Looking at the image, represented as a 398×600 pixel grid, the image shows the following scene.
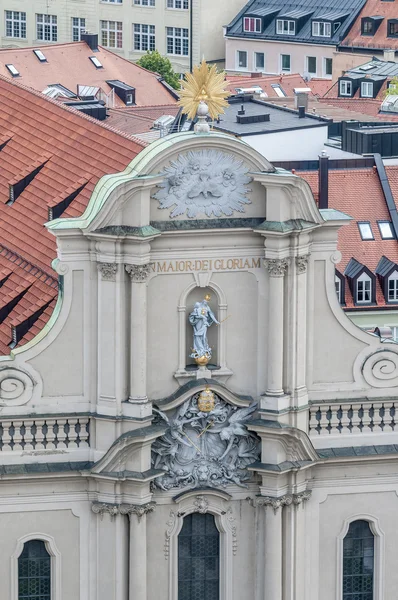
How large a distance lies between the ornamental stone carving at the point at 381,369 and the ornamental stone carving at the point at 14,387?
372 inches

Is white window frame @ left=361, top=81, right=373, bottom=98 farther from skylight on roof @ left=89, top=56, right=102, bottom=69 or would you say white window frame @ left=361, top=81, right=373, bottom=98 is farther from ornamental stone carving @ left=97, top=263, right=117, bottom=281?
ornamental stone carving @ left=97, top=263, right=117, bottom=281

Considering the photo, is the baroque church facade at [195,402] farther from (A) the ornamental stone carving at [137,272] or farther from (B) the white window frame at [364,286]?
(B) the white window frame at [364,286]

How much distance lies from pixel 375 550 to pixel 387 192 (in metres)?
51.4

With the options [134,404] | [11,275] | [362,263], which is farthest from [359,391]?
[362,263]

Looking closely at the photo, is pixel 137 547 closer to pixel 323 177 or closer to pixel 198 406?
pixel 198 406

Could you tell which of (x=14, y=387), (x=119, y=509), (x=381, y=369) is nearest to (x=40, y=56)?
(x=381, y=369)

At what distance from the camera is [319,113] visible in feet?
507

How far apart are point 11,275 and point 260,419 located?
434 inches

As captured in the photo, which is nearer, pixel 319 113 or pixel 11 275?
pixel 11 275

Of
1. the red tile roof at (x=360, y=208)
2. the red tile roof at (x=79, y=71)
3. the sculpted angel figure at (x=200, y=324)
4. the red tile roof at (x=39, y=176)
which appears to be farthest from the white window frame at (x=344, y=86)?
the sculpted angel figure at (x=200, y=324)

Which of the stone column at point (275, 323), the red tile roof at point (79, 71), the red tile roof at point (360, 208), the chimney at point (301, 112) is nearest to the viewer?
the stone column at point (275, 323)

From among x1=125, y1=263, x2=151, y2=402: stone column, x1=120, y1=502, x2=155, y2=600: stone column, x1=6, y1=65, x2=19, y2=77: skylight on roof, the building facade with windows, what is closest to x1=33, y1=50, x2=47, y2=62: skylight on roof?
x1=6, y1=65, x2=19, y2=77: skylight on roof

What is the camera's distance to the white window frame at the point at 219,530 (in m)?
75.0

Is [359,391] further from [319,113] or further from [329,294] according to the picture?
[319,113]
